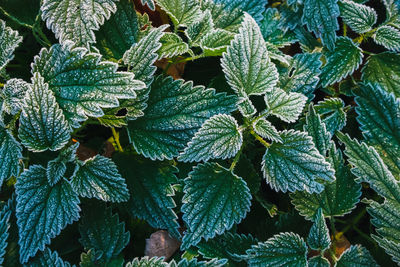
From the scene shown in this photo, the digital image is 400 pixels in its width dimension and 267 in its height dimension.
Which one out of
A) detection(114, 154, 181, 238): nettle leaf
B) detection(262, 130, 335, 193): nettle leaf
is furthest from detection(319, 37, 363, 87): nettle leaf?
detection(114, 154, 181, 238): nettle leaf

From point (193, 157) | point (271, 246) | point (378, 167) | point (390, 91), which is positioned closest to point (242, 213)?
point (271, 246)

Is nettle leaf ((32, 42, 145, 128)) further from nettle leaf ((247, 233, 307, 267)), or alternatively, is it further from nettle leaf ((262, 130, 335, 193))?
nettle leaf ((247, 233, 307, 267))

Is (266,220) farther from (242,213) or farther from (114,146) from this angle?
(114,146)

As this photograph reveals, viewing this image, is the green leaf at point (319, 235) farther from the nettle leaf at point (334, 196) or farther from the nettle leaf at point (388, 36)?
the nettle leaf at point (388, 36)

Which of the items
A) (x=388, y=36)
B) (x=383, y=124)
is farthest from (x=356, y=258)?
(x=388, y=36)

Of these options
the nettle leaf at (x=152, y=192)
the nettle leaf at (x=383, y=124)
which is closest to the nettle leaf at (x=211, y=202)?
the nettle leaf at (x=152, y=192)
